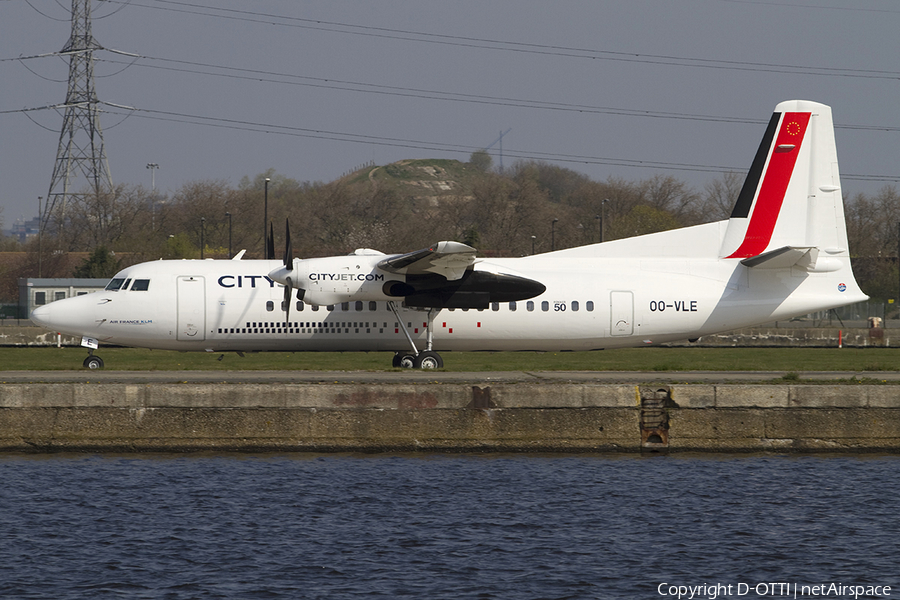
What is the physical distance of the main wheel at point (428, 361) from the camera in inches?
997

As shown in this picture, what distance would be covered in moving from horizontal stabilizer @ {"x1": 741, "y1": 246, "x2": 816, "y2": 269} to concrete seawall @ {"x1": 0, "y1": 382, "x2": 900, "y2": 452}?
7095mm

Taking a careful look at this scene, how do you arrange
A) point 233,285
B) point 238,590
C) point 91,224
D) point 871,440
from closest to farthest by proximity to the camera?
point 238,590
point 871,440
point 233,285
point 91,224

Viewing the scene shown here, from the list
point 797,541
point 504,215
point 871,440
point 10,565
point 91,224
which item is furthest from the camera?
point 504,215

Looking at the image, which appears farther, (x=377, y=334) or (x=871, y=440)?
(x=377, y=334)

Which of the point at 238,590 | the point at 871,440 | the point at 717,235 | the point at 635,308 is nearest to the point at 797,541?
the point at 871,440

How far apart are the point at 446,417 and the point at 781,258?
1185cm

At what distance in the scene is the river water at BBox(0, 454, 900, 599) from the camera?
445 inches

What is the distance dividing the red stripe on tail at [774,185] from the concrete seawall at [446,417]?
9.05 meters

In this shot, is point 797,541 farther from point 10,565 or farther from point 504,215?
point 504,215

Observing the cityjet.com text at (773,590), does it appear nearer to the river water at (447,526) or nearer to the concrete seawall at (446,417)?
the river water at (447,526)

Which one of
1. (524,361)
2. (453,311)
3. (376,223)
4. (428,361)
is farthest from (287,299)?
(376,223)

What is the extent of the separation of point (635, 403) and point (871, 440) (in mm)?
4523

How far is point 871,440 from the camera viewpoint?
1825 centimetres

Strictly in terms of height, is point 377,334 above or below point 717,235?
below
